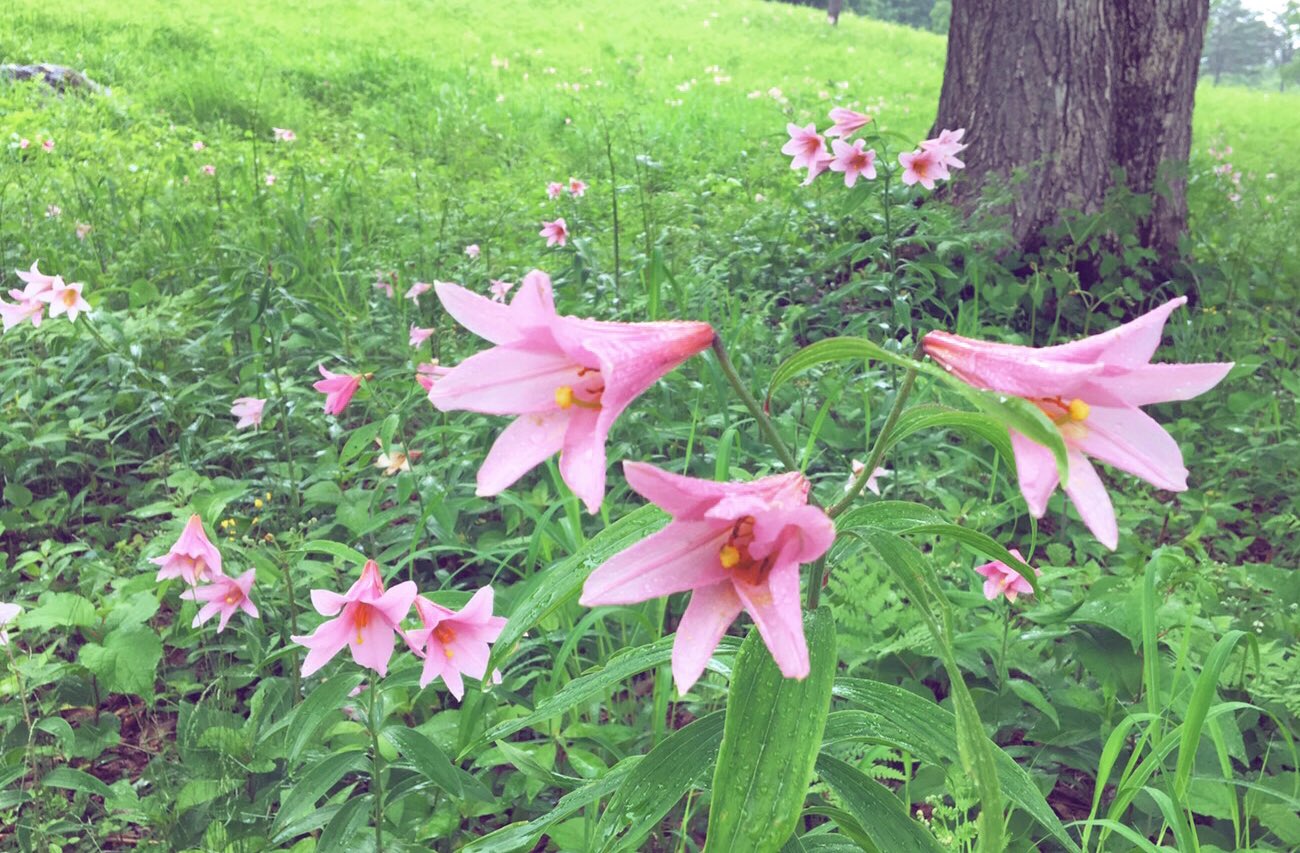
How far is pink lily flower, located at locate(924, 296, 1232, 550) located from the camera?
0.63 meters

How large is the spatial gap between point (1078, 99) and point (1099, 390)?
3220 millimetres

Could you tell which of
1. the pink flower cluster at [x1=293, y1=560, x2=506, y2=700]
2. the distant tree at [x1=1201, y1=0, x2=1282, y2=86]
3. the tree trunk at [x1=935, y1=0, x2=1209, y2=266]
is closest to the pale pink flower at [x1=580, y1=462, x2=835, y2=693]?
the pink flower cluster at [x1=293, y1=560, x2=506, y2=700]

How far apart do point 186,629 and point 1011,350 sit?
66.7 inches

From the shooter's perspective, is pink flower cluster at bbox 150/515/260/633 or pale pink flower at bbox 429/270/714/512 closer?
pale pink flower at bbox 429/270/714/512

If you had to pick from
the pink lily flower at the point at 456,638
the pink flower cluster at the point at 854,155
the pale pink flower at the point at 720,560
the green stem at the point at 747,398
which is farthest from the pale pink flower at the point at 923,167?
the pale pink flower at the point at 720,560

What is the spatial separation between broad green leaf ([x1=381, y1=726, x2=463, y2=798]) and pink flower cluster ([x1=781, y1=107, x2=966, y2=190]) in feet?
5.33

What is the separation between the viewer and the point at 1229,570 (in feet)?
5.40

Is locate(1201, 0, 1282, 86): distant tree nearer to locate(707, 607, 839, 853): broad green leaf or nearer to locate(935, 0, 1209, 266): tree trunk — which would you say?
locate(935, 0, 1209, 266): tree trunk

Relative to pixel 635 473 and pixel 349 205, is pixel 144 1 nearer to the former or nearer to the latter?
pixel 349 205

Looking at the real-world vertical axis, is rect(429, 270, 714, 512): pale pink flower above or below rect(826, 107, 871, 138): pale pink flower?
below

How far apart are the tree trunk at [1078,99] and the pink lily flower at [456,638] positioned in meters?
2.76

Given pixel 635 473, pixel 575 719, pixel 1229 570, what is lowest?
pixel 575 719

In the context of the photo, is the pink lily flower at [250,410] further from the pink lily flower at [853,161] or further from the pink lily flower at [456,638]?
the pink lily flower at [853,161]

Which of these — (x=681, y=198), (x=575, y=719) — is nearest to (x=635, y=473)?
(x=575, y=719)
